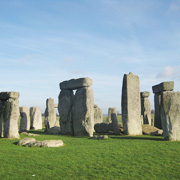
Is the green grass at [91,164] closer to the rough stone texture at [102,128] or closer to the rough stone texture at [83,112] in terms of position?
the rough stone texture at [83,112]

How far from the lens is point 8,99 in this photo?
37.6ft

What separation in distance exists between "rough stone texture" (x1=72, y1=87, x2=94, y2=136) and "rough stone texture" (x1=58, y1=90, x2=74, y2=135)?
3.84ft

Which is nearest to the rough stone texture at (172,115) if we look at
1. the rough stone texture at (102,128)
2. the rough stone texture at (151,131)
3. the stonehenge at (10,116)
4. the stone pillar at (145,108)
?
the rough stone texture at (151,131)

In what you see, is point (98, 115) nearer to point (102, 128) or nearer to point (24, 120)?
point (102, 128)

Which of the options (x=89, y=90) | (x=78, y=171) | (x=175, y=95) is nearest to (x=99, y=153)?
(x=78, y=171)

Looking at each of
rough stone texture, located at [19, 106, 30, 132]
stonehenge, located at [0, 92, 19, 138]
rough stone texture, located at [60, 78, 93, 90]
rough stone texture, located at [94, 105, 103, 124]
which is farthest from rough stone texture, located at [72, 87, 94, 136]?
rough stone texture, located at [19, 106, 30, 132]

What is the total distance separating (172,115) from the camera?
33.0 ft

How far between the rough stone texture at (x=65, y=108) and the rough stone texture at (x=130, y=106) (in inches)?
153

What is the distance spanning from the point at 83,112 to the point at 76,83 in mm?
2070

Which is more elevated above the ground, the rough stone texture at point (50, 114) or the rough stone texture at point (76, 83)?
the rough stone texture at point (76, 83)

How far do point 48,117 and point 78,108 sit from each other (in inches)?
252

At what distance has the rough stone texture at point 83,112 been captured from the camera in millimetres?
13344

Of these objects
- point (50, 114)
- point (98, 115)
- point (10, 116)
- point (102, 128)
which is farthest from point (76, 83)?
point (98, 115)

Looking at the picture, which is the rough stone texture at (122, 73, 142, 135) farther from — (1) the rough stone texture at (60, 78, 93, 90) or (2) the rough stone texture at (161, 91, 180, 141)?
(2) the rough stone texture at (161, 91, 180, 141)
